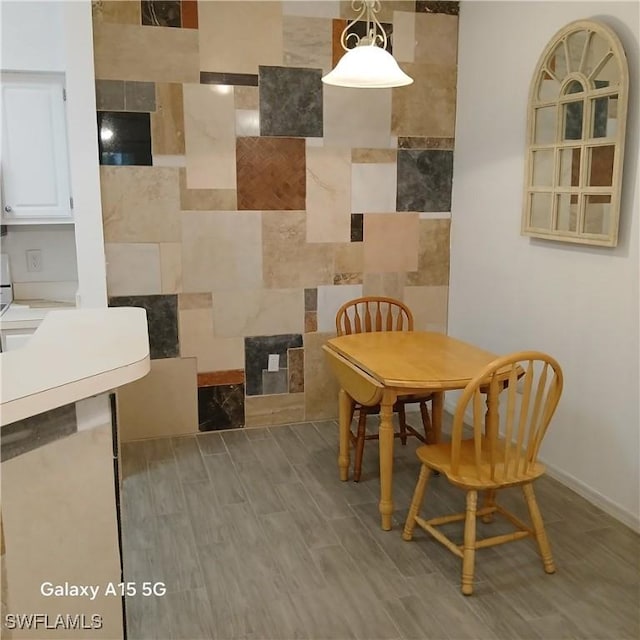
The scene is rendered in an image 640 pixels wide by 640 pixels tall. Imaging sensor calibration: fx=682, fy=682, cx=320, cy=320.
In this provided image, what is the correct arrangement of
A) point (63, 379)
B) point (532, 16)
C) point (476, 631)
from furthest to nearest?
point (532, 16) → point (476, 631) → point (63, 379)

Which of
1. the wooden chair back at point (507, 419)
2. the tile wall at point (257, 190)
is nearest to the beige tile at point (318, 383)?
the tile wall at point (257, 190)

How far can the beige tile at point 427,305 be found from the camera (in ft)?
13.8

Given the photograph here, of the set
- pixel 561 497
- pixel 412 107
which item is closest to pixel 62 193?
pixel 412 107

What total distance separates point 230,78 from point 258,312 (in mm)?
1285

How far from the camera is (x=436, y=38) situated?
3.97 m

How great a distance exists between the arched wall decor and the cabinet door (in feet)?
8.35

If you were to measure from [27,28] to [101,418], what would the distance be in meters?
3.01

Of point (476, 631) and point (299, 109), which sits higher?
point (299, 109)

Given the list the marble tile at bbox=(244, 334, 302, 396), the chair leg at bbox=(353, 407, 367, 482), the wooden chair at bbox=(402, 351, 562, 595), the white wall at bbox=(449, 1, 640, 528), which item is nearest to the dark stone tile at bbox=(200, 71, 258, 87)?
the white wall at bbox=(449, 1, 640, 528)

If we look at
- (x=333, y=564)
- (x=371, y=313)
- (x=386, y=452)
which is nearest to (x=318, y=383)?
(x=371, y=313)

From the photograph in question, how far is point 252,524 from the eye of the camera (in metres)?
2.88

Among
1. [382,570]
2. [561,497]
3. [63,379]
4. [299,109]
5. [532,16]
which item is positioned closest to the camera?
[63,379]

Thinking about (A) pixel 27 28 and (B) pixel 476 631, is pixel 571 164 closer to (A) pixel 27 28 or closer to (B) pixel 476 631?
(B) pixel 476 631

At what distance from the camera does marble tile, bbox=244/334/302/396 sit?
3.94 metres
